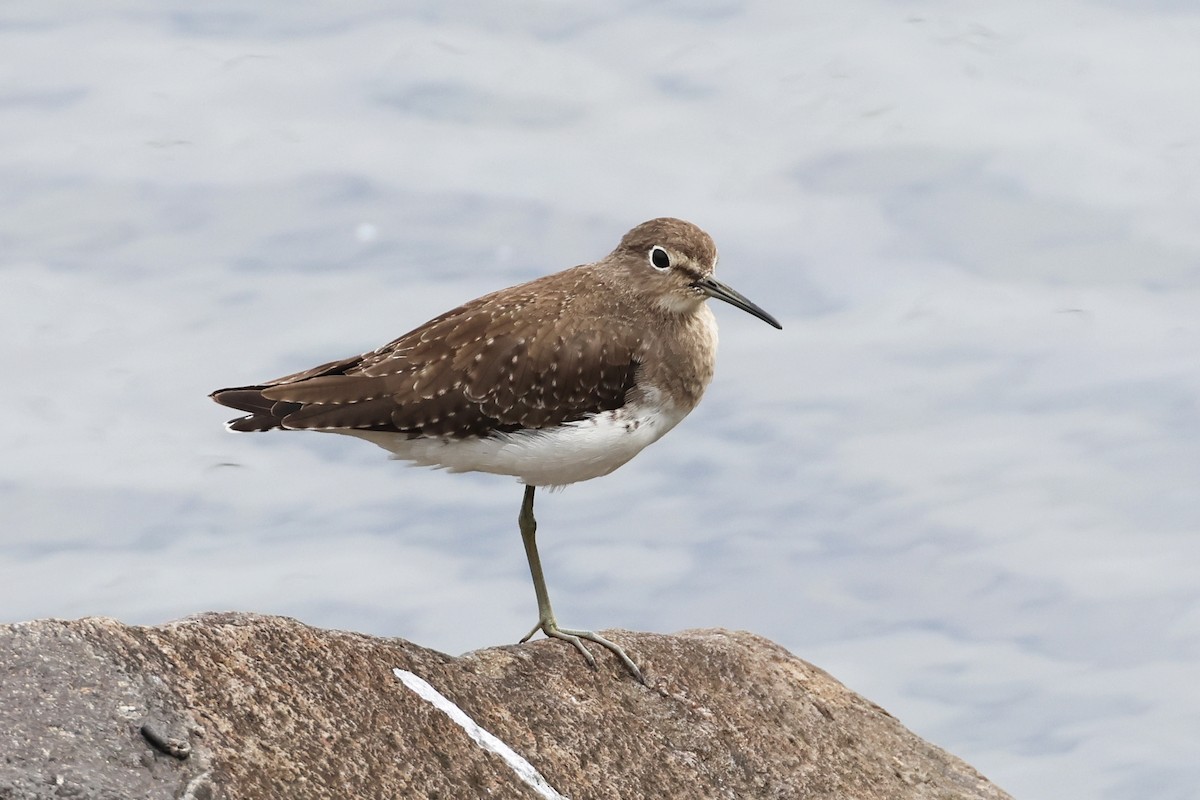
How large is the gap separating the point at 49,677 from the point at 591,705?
11.5ft

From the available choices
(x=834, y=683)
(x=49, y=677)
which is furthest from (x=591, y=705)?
(x=49, y=677)

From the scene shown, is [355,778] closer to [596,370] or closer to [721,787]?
[721,787]

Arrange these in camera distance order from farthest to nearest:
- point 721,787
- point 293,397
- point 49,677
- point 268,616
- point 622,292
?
point 622,292, point 293,397, point 721,787, point 268,616, point 49,677

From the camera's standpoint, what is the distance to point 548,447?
33.7 ft

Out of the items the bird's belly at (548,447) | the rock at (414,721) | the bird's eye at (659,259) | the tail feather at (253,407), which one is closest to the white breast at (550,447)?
the bird's belly at (548,447)

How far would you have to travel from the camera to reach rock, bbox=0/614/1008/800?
7.18 m

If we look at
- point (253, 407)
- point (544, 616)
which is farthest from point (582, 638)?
point (253, 407)

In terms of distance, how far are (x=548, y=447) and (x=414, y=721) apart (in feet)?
8.33

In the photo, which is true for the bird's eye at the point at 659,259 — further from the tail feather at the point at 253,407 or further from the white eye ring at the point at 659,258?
the tail feather at the point at 253,407

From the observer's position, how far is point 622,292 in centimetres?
1088

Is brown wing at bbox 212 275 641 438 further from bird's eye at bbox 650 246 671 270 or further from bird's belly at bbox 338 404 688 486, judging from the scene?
bird's eye at bbox 650 246 671 270

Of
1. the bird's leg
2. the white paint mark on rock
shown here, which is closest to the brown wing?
the bird's leg

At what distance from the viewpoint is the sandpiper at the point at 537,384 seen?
10188mm

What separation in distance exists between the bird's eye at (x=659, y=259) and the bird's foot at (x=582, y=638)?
2.69 metres
